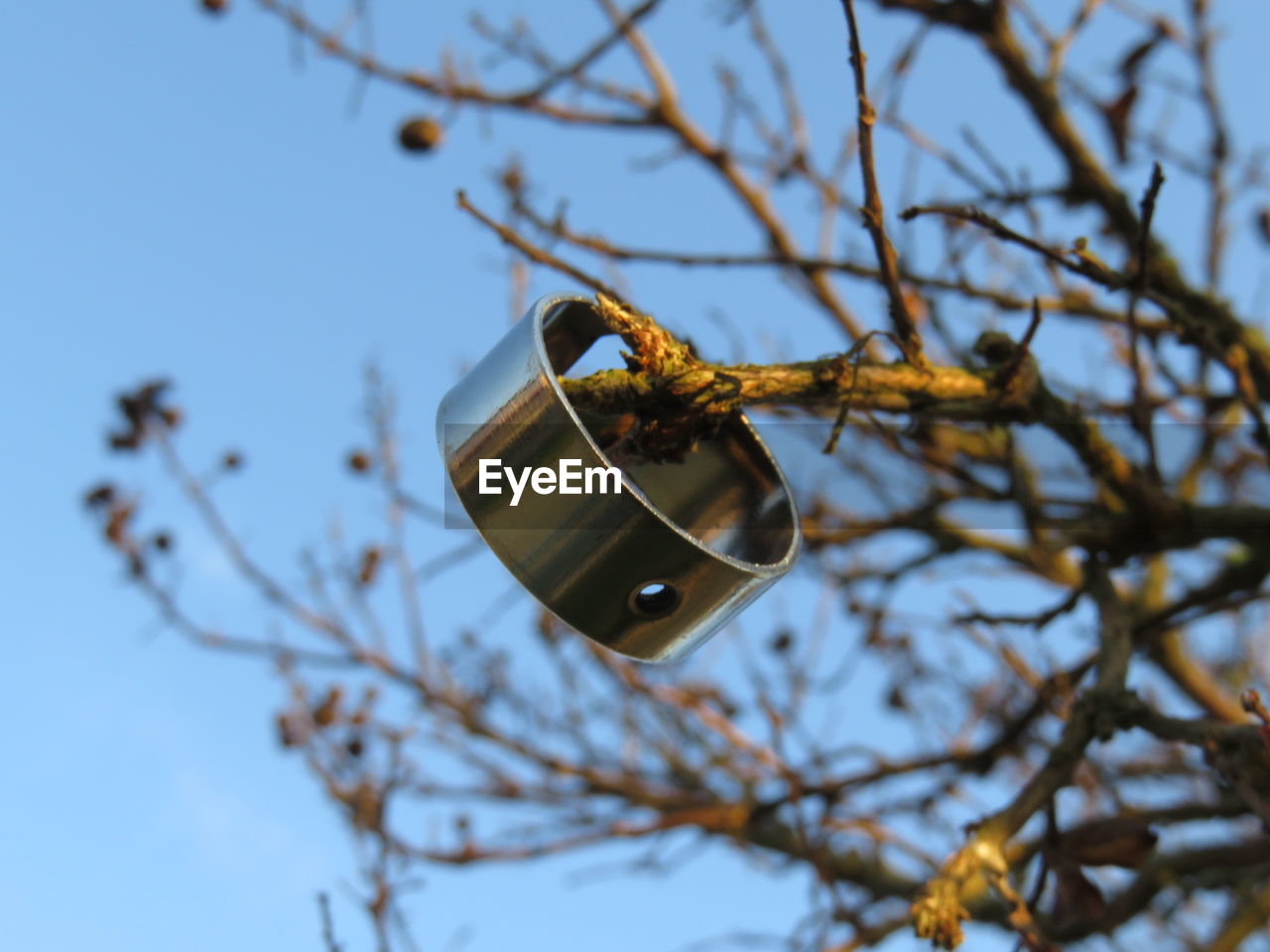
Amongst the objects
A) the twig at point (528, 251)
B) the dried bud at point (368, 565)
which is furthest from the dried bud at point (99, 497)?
the twig at point (528, 251)

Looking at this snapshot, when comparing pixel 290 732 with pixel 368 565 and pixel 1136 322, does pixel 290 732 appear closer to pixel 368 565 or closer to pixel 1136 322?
pixel 368 565

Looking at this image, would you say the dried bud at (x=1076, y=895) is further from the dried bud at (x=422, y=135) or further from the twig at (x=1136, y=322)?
the dried bud at (x=422, y=135)

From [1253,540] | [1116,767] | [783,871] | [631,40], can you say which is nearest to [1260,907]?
[1253,540]

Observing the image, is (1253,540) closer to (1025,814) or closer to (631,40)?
(1025,814)

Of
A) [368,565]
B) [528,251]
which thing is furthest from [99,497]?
[528,251]

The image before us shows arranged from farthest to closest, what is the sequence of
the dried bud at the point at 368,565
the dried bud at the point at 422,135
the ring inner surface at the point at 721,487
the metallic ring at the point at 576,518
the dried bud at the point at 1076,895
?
the dried bud at the point at 368,565, the dried bud at the point at 422,135, the dried bud at the point at 1076,895, the ring inner surface at the point at 721,487, the metallic ring at the point at 576,518

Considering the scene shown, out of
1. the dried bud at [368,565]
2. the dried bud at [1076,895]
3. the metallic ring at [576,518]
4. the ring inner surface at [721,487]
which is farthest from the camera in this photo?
the dried bud at [368,565]
